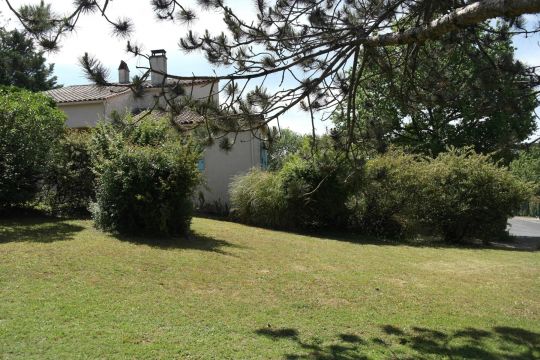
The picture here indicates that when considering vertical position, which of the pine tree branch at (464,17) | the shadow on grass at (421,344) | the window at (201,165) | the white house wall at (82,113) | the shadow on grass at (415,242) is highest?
the white house wall at (82,113)

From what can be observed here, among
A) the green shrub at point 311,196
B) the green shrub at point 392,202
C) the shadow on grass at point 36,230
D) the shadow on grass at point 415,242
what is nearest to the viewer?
the shadow on grass at point 36,230

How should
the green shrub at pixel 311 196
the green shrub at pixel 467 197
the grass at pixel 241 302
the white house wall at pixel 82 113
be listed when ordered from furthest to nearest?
the white house wall at pixel 82 113 → the green shrub at pixel 467 197 → the green shrub at pixel 311 196 → the grass at pixel 241 302

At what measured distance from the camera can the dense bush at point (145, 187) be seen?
11.8 meters

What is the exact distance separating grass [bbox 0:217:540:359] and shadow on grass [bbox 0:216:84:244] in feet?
0.14

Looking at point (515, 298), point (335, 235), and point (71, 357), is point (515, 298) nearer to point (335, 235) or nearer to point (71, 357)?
point (71, 357)

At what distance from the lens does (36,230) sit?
11555mm

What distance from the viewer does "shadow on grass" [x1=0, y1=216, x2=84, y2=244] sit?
1049 cm

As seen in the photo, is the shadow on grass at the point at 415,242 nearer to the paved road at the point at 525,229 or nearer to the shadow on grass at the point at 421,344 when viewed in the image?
the paved road at the point at 525,229

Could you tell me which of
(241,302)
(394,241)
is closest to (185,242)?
(241,302)

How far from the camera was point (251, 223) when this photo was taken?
18.3 m

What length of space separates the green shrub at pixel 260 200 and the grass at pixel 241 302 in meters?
5.16

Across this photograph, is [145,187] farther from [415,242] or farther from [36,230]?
[415,242]

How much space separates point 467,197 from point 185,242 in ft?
34.3

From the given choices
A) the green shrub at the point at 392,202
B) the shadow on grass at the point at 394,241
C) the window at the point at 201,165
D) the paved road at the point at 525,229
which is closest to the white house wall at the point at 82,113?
the window at the point at 201,165
